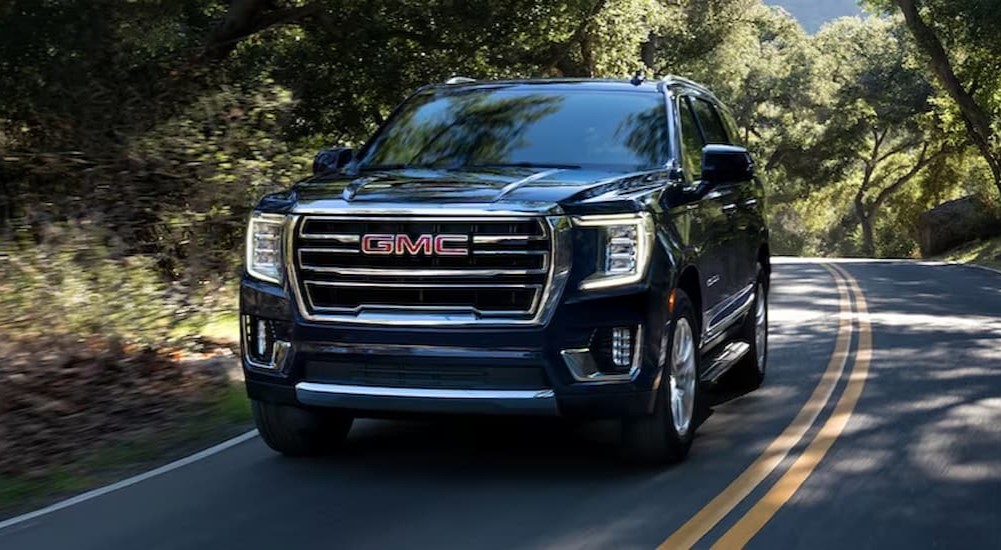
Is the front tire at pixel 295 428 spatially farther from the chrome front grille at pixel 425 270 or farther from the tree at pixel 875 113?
the tree at pixel 875 113

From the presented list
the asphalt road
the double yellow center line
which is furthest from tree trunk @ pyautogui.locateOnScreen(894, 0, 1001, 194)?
the asphalt road

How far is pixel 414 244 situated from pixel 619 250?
1.02 meters

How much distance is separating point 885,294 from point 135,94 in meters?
10.5

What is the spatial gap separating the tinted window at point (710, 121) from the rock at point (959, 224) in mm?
30100

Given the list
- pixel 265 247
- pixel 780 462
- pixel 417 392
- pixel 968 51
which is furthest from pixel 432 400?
pixel 968 51

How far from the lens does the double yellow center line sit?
5.66 m

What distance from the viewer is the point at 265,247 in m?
6.68

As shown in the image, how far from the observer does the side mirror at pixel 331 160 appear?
7.89 meters

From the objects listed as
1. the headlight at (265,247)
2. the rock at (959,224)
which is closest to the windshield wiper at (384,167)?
the headlight at (265,247)

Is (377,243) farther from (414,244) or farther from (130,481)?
(130,481)

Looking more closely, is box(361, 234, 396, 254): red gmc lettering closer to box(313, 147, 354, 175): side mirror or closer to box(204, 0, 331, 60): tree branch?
box(313, 147, 354, 175): side mirror

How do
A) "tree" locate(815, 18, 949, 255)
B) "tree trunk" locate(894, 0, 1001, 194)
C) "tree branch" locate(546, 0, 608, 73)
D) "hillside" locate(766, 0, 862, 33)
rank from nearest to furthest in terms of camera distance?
"tree branch" locate(546, 0, 608, 73) < "tree trunk" locate(894, 0, 1001, 194) < "tree" locate(815, 18, 949, 255) < "hillside" locate(766, 0, 862, 33)

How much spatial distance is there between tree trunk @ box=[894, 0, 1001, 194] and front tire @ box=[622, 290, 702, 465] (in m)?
25.5

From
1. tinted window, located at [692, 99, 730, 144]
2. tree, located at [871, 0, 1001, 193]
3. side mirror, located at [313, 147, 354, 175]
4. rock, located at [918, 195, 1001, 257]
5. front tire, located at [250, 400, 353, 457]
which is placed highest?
tree, located at [871, 0, 1001, 193]
